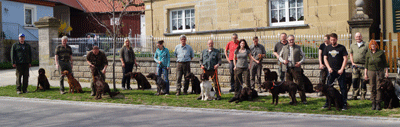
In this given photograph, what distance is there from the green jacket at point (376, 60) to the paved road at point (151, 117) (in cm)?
165

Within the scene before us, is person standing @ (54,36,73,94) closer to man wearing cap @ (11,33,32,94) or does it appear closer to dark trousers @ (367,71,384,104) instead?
man wearing cap @ (11,33,32,94)

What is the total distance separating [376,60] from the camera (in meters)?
8.77

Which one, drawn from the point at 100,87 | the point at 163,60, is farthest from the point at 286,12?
the point at 100,87

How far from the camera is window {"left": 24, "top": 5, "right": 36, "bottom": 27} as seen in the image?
29.7 meters

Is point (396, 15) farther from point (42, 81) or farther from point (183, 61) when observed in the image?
point (42, 81)

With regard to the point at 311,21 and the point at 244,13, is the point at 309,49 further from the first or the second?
the point at 244,13

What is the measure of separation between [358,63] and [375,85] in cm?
119

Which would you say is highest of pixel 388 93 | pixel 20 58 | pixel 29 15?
pixel 29 15

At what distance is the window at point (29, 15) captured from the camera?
97.3 ft

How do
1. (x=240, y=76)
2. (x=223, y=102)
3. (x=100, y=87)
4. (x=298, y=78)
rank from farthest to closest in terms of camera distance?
(x=100, y=87) < (x=240, y=76) < (x=223, y=102) < (x=298, y=78)

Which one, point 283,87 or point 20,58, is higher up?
point 20,58


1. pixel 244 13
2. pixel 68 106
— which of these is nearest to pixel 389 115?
pixel 68 106

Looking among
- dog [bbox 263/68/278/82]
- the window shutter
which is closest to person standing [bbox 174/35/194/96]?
dog [bbox 263/68/278/82]

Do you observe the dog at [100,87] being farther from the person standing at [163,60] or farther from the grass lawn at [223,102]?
the person standing at [163,60]
